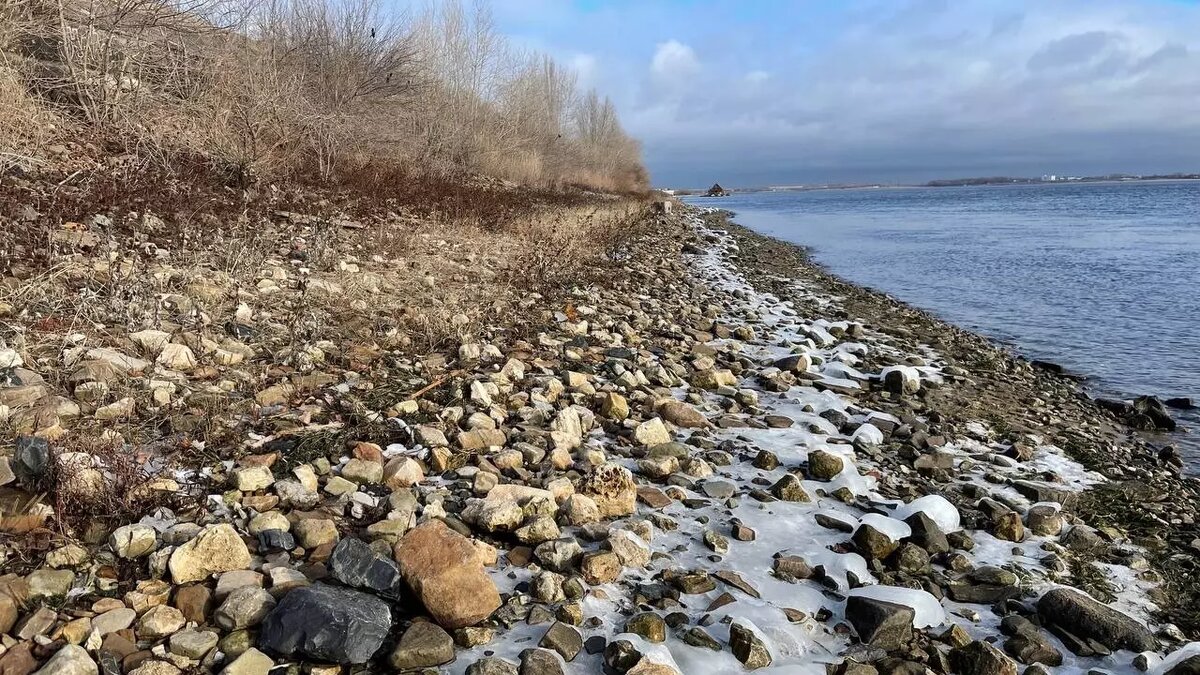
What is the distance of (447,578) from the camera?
2.50 meters

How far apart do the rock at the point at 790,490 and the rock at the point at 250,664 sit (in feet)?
8.91

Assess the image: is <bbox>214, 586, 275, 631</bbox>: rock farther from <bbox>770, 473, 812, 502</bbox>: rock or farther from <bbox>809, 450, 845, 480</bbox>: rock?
<bbox>809, 450, 845, 480</bbox>: rock

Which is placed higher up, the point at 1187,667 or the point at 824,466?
the point at 824,466

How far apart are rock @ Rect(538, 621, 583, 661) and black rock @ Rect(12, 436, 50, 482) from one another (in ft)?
7.23

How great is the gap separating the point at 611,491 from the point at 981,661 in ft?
5.64

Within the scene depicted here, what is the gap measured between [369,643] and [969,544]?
2966 mm

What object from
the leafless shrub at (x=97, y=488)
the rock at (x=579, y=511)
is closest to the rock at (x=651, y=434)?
Answer: the rock at (x=579, y=511)

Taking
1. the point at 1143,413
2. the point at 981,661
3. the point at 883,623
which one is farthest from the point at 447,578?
→ the point at 1143,413

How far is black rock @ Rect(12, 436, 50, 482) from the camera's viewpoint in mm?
2756

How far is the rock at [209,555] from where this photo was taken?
245 cm

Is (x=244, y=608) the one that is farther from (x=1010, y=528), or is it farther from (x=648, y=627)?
(x=1010, y=528)

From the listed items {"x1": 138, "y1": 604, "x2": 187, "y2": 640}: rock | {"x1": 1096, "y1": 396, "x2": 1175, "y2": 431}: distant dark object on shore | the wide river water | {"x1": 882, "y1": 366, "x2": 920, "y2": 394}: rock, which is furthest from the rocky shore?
the wide river water

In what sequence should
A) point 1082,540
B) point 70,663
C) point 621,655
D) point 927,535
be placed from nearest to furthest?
point 70,663 < point 621,655 < point 927,535 < point 1082,540

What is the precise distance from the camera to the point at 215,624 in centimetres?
231
